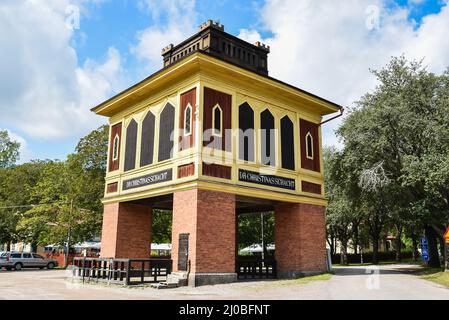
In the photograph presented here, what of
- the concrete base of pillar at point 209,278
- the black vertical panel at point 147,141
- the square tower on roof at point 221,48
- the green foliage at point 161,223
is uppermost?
the square tower on roof at point 221,48

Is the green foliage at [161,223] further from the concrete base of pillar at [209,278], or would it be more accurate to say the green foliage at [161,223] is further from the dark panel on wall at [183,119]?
the concrete base of pillar at [209,278]

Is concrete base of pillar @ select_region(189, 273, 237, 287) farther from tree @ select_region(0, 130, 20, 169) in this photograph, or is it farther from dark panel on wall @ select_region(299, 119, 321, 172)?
tree @ select_region(0, 130, 20, 169)

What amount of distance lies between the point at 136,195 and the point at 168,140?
3408 mm

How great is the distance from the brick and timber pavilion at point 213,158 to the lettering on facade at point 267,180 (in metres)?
0.05

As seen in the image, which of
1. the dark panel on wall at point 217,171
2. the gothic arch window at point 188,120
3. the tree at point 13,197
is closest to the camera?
the dark panel on wall at point 217,171

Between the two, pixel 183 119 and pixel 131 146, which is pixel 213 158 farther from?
pixel 131 146

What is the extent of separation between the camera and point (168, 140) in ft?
63.7

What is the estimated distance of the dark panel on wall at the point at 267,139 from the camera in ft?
65.8

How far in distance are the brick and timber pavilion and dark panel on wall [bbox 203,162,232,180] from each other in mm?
46

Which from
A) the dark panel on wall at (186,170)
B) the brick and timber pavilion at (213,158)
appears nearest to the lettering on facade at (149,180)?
the brick and timber pavilion at (213,158)

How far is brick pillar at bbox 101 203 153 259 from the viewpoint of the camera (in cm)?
2139

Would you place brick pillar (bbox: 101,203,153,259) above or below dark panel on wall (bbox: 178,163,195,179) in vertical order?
below

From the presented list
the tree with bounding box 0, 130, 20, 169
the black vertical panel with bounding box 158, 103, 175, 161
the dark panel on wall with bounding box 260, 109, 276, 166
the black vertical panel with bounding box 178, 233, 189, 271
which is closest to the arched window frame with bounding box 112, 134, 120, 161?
the black vertical panel with bounding box 158, 103, 175, 161
